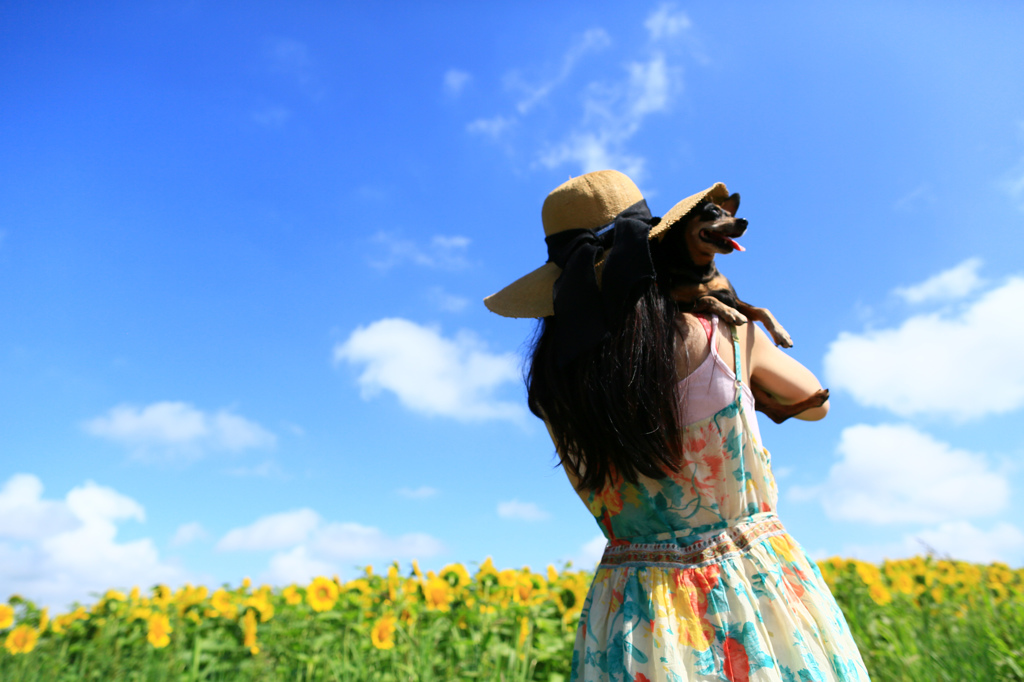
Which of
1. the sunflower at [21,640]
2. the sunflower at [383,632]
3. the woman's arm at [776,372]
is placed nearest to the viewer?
the woman's arm at [776,372]

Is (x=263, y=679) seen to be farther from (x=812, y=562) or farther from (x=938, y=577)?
(x=938, y=577)

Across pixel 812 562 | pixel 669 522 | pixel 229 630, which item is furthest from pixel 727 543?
pixel 229 630

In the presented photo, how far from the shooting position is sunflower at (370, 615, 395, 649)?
294cm

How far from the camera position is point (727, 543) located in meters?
1.35

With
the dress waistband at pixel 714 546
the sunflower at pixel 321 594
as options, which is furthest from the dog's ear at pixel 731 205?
the sunflower at pixel 321 594

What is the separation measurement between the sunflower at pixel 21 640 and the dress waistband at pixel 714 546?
3789 millimetres

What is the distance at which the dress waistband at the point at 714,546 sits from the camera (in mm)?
1348

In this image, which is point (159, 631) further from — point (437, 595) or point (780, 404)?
point (780, 404)

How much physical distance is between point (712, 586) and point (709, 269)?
742 millimetres

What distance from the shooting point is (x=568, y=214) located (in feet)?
Result: 5.68

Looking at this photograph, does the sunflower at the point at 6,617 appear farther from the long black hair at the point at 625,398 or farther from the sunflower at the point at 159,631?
the long black hair at the point at 625,398

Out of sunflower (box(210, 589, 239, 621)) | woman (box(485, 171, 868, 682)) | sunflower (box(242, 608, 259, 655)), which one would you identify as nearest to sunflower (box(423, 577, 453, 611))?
sunflower (box(242, 608, 259, 655))

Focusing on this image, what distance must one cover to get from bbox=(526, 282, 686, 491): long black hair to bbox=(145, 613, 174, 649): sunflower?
2.80 m

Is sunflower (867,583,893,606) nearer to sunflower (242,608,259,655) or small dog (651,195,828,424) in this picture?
small dog (651,195,828,424)
